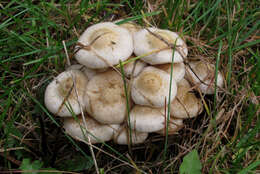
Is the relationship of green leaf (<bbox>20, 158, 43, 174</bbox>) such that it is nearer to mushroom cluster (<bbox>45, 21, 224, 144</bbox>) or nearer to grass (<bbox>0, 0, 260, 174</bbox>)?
grass (<bbox>0, 0, 260, 174</bbox>)

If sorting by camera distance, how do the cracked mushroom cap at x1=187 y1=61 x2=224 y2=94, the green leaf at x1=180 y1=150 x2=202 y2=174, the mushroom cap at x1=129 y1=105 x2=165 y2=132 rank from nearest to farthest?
the green leaf at x1=180 y1=150 x2=202 y2=174
the mushroom cap at x1=129 y1=105 x2=165 y2=132
the cracked mushroom cap at x1=187 y1=61 x2=224 y2=94

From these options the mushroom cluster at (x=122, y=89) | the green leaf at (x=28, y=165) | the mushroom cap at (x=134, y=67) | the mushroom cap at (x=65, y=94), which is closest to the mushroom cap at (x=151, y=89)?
the mushroom cluster at (x=122, y=89)

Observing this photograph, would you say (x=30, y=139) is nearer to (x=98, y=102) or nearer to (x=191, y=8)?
(x=98, y=102)

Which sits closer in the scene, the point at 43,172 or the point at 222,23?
the point at 43,172

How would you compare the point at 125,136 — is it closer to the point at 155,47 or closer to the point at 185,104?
the point at 185,104

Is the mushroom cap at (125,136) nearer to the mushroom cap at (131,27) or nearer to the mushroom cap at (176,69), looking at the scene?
the mushroom cap at (176,69)

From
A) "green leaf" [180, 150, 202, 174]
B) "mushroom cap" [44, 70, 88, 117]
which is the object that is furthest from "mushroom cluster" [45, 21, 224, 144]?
"green leaf" [180, 150, 202, 174]

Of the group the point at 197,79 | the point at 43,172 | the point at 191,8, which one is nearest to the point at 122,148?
the point at 43,172
